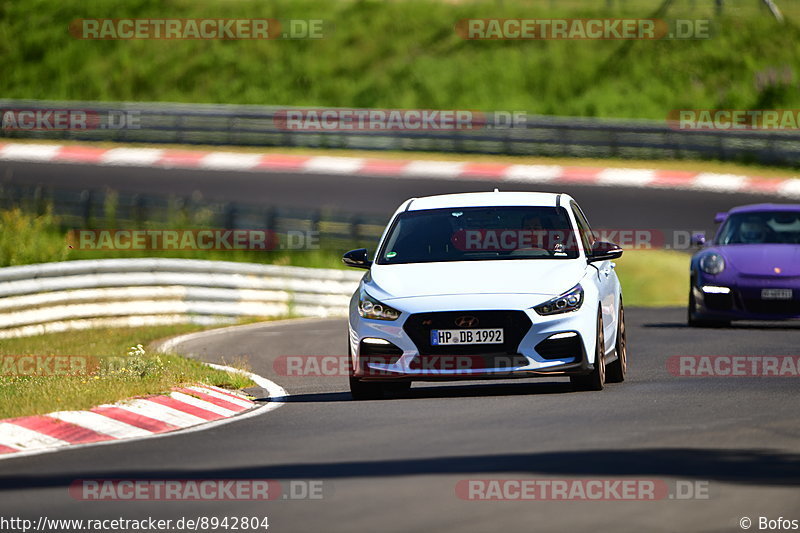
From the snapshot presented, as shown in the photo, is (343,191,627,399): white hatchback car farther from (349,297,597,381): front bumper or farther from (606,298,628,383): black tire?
(606,298,628,383): black tire

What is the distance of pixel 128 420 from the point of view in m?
10.6

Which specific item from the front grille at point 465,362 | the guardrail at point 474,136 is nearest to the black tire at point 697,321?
the front grille at point 465,362

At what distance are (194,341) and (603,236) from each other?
1151 cm

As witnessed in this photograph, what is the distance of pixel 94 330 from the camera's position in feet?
67.7

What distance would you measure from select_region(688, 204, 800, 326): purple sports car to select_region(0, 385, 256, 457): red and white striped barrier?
23.6 feet

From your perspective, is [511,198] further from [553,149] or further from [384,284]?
[553,149]

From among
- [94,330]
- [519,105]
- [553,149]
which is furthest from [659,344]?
[519,105]

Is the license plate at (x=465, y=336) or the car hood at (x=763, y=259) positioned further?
the car hood at (x=763, y=259)

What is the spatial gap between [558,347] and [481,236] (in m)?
1.49

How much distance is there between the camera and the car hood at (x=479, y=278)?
A: 37.2ft

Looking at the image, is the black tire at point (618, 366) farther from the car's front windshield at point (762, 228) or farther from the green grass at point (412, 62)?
the green grass at point (412, 62)

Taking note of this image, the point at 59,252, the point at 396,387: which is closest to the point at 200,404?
the point at 396,387

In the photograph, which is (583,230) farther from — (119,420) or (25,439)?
(25,439)

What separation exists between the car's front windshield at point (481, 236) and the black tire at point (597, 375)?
77 cm
